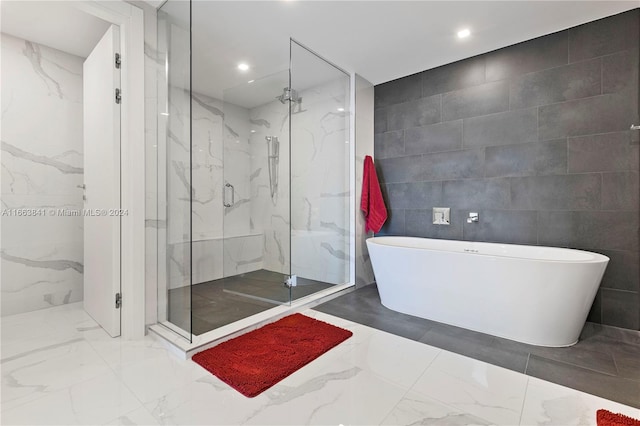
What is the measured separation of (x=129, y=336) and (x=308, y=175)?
2171 mm

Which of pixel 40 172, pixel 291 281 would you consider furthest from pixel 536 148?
pixel 40 172

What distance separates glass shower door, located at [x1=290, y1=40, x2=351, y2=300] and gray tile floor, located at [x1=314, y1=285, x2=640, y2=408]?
76 cm

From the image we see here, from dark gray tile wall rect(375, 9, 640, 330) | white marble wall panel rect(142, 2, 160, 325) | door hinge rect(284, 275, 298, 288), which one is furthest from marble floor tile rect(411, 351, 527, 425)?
white marble wall panel rect(142, 2, 160, 325)

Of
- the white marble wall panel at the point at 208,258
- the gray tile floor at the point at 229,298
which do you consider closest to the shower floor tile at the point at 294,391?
the gray tile floor at the point at 229,298

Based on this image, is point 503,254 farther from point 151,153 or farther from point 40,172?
point 40,172

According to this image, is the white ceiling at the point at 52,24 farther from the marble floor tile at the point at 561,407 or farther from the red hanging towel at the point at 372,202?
the marble floor tile at the point at 561,407

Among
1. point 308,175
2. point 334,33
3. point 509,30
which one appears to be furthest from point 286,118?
point 509,30

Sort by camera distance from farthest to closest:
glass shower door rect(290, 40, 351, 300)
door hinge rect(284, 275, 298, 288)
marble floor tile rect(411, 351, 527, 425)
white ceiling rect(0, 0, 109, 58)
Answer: glass shower door rect(290, 40, 351, 300) → door hinge rect(284, 275, 298, 288) → white ceiling rect(0, 0, 109, 58) → marble floor tile rect(411, 351, 527, 425)

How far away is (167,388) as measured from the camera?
1.58 metres

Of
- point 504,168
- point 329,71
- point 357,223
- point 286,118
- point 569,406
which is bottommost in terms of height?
point 569,406

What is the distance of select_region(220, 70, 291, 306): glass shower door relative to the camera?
3.37m

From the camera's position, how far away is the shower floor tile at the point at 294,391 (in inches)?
54.1

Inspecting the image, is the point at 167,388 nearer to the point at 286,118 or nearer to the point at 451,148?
the point at 286,118

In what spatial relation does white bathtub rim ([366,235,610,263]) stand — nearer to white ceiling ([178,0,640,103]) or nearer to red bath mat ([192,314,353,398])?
red bath mat ([192,314,353,398])
